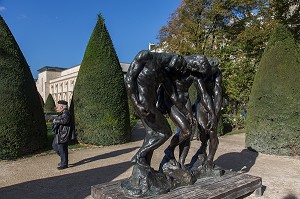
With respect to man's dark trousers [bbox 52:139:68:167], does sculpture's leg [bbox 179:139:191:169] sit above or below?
above

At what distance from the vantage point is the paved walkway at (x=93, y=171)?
527 cm

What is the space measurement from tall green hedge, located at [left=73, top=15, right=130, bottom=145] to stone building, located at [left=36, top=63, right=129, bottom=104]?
140 ft

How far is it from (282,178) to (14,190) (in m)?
5.68

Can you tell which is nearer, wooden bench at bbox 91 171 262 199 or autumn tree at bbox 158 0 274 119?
wooden bench at bbox 91 171 262 199

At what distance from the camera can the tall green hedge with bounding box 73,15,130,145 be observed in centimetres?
1054

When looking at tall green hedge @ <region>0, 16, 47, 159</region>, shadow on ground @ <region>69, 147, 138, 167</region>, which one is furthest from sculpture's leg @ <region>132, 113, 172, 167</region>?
tall green hedge @ <region>0, 16, 47, 159</region>

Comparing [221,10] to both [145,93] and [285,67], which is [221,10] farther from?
[145,93]

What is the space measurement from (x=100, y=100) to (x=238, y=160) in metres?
5.45

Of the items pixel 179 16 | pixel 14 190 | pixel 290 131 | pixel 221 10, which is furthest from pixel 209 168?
pixel 179 16

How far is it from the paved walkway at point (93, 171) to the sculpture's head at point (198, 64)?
2.49 metres

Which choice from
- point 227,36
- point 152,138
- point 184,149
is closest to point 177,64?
point 152,138

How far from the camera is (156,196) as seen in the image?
3893 millimetres

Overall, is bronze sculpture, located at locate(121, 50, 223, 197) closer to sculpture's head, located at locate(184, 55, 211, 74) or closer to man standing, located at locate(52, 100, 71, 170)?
sculpture's head, located at locate(184, 55, 211, 74)

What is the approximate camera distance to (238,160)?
26.0ft
